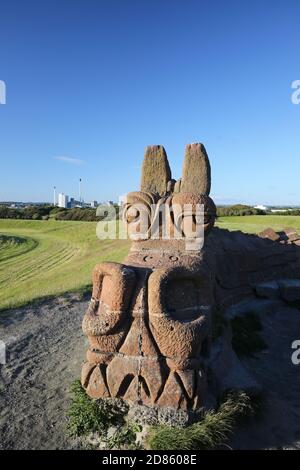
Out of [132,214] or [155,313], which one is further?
[132,214]

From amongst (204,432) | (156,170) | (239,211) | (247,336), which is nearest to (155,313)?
(204,432)

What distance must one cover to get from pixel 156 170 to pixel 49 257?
18.8m

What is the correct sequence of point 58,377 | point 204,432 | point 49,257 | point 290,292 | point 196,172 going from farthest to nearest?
point 49,257 < point 290,292 < point 196,172 < point 58,377 < point 204,432

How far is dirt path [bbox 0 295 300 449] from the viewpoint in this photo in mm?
3768

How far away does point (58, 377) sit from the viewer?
5.05 meters

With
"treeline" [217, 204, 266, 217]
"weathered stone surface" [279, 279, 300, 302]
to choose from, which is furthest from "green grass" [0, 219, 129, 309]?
"treeline" [217, 204, 266, 217]

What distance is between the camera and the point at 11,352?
19.2 feet

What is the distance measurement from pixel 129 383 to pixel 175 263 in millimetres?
1215

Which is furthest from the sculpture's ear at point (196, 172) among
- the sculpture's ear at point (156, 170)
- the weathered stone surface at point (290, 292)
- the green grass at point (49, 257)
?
the green grass at point (49, 257)

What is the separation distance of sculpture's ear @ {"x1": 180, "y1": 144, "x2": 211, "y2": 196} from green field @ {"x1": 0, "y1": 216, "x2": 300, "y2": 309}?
4.90m

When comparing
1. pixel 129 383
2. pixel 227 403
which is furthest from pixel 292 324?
pixel 129 383

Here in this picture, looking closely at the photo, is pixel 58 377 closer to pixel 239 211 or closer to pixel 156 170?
pixel 156 170

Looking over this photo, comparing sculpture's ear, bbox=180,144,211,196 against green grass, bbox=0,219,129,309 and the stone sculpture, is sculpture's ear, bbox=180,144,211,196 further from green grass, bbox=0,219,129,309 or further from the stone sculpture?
green grass, bbox=0,219,129,309

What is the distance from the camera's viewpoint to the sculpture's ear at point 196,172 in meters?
5.14
